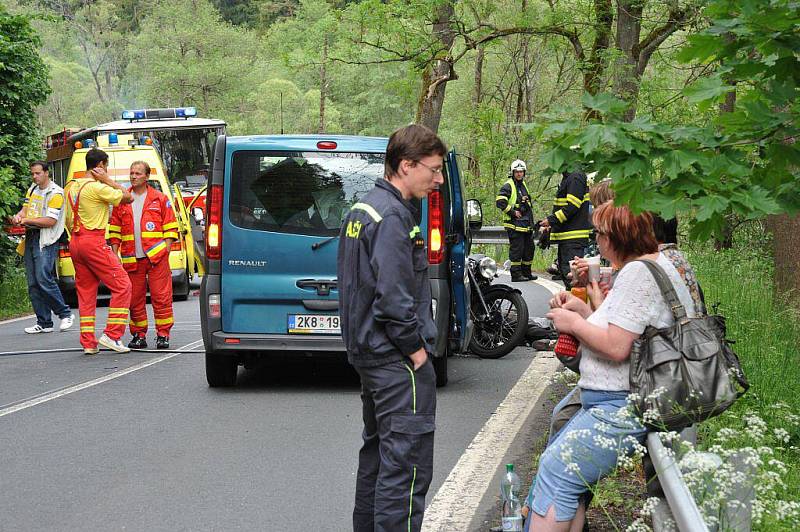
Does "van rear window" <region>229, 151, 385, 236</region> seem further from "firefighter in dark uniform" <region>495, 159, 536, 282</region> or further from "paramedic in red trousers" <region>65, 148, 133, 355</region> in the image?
"firefighter in dark uniform" <region>495, 159, 536, 282</region>

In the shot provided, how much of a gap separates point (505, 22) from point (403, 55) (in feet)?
12.3

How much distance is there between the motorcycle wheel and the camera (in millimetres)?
10922

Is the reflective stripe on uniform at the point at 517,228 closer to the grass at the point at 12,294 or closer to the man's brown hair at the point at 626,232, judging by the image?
the grass at the point at 12,294

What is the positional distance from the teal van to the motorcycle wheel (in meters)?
2.11

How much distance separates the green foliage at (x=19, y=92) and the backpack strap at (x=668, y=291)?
51.2 ft

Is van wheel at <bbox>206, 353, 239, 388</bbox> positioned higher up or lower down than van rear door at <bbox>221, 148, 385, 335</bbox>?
lower down

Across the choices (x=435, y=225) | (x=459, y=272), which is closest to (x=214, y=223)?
(x=435, y=225)

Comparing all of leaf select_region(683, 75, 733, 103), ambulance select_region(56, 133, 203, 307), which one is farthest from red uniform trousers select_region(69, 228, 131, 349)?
leaf select_region(683, 75, 733, 103)

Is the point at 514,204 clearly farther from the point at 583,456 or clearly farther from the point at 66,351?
the point at 583,456

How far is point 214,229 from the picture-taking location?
8898 mm

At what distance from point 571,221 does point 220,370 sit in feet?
16.0

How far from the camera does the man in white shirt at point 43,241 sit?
13.7 m

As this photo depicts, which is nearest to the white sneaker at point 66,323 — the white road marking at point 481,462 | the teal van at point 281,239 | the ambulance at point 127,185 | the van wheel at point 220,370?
the ambulance at point 127,185

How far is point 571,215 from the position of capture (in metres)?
12.5
